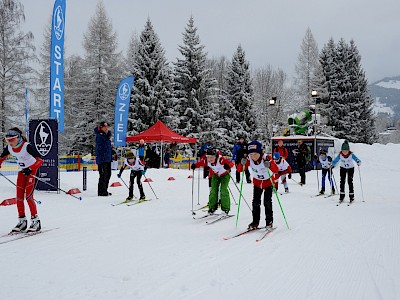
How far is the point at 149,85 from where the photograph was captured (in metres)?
31.2

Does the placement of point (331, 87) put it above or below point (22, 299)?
above

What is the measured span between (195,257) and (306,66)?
38.7 m

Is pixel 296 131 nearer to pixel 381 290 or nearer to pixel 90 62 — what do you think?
pixel 90 62

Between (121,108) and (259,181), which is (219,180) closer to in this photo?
(259,181)

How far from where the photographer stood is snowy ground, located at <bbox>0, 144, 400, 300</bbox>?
352 centimetres

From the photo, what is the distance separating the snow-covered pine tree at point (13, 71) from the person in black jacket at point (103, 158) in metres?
15.6

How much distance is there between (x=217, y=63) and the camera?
5631 cm

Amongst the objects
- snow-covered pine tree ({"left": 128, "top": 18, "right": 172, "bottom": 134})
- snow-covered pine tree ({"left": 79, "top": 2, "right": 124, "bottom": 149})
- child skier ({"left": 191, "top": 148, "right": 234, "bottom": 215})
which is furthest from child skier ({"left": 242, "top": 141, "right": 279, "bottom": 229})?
snow-covered pine tree ({"left": 79, "top": 2, "right": 124, "bottom": 149})

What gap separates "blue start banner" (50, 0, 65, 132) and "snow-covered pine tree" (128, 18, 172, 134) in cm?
1789

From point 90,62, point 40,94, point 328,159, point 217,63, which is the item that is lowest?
point 328,159

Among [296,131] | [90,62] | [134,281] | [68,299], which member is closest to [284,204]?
[134,281]

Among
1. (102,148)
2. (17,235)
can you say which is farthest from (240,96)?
(17,235)

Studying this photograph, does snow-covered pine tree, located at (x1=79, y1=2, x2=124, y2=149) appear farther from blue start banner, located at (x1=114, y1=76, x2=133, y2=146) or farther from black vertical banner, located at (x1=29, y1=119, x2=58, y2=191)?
black vertical banner, located at (x1=29, y1=119, x2=58, y2=191)

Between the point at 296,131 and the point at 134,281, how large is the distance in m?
26.1
